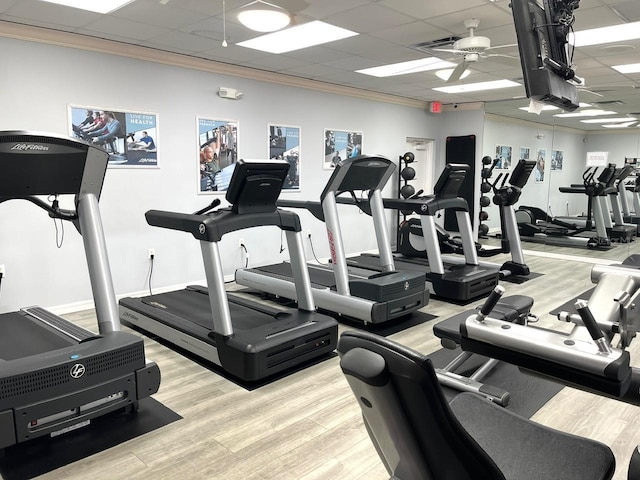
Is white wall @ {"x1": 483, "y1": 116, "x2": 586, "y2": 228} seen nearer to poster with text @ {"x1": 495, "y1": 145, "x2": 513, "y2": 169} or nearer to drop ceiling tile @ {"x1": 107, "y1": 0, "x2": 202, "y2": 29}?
poster with text @ {"x1": 495, "y1": 145, "x2": 513, "y2": 169}

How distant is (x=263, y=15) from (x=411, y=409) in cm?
303

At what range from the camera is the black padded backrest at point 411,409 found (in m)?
0.94

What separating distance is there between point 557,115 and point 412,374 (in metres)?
7.96

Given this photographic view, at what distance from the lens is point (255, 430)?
261 centimetres

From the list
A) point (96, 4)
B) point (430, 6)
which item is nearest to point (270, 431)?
point (430, 6)

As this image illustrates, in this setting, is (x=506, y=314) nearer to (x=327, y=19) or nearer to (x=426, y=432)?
(x=426, y=432)

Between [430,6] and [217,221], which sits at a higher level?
[430,6]

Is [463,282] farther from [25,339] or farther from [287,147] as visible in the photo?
[25,339]

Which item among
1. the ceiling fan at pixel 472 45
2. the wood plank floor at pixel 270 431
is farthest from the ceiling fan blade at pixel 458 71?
the wood plank floor at pixel 270 431

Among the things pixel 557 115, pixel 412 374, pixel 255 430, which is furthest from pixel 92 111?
pixel 557 115

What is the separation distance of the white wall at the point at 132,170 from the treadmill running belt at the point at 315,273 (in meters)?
0.63

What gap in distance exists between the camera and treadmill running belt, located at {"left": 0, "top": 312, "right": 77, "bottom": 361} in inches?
112

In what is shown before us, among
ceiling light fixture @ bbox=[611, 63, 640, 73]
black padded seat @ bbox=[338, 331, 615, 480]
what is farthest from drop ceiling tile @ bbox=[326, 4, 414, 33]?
black padded seat @ bbox=[338, 331, 615, 480]

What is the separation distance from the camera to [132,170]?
491 centimetres
